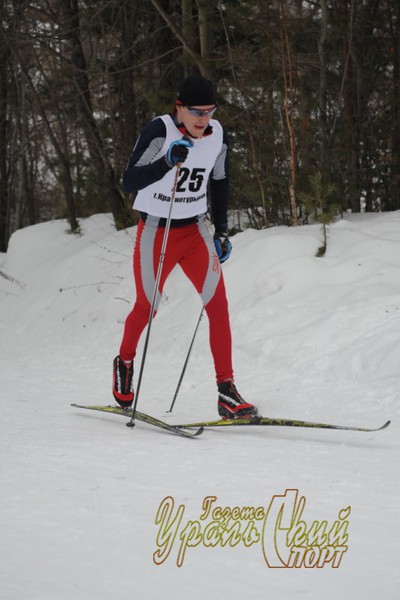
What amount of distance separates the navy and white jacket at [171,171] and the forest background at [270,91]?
2794 millimetres

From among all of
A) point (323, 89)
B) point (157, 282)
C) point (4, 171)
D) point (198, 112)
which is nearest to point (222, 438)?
point (157, 282)

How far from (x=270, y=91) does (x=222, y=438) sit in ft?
17.9

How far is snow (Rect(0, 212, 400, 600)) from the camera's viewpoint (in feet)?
6.82

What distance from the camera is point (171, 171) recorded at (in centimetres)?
449

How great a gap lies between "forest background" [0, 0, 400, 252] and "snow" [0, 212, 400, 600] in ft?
2.52

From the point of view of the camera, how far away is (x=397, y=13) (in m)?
11.0

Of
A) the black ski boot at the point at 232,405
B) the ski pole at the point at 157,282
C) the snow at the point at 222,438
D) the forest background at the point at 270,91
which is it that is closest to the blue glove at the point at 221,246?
the ski pole at the point at 157,282

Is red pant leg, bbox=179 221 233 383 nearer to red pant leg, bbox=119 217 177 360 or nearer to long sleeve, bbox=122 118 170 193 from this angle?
red pant leg, bbox=119 217 177 360

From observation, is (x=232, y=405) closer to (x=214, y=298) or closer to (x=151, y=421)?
(x=151, y=421)

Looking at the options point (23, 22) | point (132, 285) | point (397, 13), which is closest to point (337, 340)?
point (132, 285)

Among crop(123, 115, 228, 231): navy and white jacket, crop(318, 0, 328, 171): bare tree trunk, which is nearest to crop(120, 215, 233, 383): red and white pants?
crop(123, 115, 228, 231): navy and white jacket

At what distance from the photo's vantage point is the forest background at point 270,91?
8.44 metres

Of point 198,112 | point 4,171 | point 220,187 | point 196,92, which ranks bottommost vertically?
point 4,171

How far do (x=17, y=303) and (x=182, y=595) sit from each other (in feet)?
34.9
